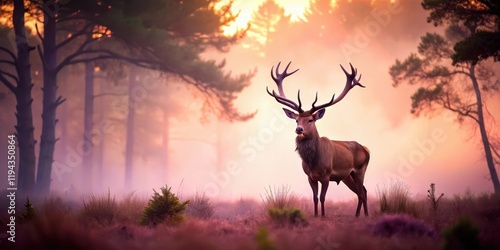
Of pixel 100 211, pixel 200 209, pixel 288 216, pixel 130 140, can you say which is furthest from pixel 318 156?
pixel 130 140

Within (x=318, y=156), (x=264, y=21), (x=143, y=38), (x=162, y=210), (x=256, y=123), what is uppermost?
(x=264, y=21)

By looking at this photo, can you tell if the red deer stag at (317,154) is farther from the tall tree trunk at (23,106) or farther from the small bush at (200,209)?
the tall tree trunk at (23,106)

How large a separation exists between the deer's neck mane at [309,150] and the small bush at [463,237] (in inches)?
161

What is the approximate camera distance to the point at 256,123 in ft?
156

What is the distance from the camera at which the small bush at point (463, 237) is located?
14.2ft

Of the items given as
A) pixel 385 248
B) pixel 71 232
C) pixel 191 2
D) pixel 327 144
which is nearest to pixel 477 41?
pixel 327 144

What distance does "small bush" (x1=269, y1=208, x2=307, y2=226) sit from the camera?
6.46 metres

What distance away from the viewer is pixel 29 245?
14.8ft

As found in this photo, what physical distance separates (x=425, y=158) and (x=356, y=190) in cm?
2774

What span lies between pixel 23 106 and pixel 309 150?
37.1 feet

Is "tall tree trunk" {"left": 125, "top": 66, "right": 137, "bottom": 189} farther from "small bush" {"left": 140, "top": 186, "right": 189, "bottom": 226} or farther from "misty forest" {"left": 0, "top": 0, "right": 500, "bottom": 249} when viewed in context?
"small bush" {"left": 140, "top": 186, "right": 189, "bottom": 226}

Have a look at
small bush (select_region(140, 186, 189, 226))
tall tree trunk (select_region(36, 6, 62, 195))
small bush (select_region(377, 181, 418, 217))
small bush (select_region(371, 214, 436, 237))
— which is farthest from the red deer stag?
tall tree trunk (select_region(36, 6, 62, 195))

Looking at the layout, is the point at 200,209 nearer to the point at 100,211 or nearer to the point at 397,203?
the point at 100,211

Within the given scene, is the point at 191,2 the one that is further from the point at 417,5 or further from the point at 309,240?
the point at 417,5
